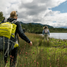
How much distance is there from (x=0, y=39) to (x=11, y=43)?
0.22 m

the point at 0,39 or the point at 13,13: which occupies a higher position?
the point at 13,13

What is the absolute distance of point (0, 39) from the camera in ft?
5.21

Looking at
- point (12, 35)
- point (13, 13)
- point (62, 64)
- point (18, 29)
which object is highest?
point (13, 13)

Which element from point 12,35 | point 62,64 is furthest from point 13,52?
point 62,64

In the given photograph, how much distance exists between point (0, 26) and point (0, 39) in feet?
0.83

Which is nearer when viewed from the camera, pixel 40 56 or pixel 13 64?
pixel 13 64

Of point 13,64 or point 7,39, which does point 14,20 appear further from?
point 13,64

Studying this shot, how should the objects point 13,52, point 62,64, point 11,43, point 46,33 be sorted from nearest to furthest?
1. point 11,43
2. point 13,52
3. point 62,64
4. point 46,33

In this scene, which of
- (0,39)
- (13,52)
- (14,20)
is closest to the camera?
(0,39)

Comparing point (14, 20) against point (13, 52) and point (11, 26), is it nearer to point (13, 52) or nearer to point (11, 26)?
point (11, 26)

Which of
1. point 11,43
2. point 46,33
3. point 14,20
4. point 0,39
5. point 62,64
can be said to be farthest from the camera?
point 46,33

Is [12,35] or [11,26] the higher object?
[11,26]

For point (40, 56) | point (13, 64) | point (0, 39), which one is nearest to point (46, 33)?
point (40, 56)

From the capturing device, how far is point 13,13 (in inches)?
78.0
